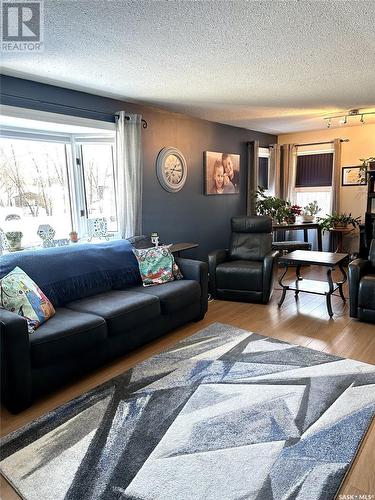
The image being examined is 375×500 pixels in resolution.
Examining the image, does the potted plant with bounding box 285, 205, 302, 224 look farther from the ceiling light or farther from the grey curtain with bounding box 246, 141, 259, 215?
the ceiling light

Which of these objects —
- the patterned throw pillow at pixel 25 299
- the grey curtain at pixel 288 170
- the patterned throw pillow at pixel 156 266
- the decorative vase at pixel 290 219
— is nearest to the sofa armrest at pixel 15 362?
the patterned throw pillow at pixel 25 299

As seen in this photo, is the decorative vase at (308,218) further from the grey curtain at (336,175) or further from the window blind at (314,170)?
the window blind at (314,170)

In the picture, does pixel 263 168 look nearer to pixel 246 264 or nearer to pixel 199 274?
pixel 246 264

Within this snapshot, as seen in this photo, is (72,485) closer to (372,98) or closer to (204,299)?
(204,299)

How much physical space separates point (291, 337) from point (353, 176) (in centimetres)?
383

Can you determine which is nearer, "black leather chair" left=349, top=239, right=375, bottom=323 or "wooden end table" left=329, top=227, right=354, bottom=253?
"black leather chair" left=349, top=239, right=375, bottom=323

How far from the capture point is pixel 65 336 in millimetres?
2168

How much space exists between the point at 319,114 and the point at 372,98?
0.85 metres

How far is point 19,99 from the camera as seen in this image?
2912 millimetres

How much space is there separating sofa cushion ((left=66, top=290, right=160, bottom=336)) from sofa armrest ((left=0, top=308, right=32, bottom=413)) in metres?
0.62

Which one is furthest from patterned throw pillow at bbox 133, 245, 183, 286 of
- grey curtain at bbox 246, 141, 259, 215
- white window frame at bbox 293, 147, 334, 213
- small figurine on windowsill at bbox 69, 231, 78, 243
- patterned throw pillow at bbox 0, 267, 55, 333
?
white window frame at bbox 293, 147, 334, 213

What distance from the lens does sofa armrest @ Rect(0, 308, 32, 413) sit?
6.26 ft

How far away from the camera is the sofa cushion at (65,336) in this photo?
81.1 inches

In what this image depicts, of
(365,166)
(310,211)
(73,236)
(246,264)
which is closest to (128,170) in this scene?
(73,236)
